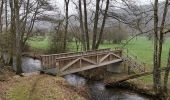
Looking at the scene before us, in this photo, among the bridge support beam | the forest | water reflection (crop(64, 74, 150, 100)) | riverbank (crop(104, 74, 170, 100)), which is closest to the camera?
→ the forest

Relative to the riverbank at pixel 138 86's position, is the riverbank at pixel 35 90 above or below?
above

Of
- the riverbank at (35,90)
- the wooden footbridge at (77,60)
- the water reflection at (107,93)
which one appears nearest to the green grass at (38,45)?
the wooden footbridge at (77,60)

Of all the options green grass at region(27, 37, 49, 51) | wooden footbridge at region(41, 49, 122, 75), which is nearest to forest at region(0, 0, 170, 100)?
wooden footbridge at region(41, 49, 122, 75)

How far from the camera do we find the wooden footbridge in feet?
80.6

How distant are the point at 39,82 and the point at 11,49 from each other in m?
12.7

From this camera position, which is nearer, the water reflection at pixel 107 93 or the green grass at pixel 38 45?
the water reflection at pixel 107 93

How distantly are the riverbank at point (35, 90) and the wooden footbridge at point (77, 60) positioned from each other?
3.01 metres

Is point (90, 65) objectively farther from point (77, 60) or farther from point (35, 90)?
point (35, 90)

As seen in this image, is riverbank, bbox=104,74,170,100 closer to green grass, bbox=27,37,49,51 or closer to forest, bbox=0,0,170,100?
forest, bbox=0,0,170,100

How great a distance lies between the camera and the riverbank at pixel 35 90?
637 inches

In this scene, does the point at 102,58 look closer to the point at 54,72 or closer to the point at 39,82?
the point at 54,72

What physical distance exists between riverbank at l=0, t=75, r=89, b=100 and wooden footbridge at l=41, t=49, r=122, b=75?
3009mm

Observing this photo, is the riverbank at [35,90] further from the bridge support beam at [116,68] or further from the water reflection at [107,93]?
the bridge support beam at [116,68]

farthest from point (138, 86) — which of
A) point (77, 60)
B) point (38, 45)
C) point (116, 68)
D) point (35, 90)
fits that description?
point (38, 45)
